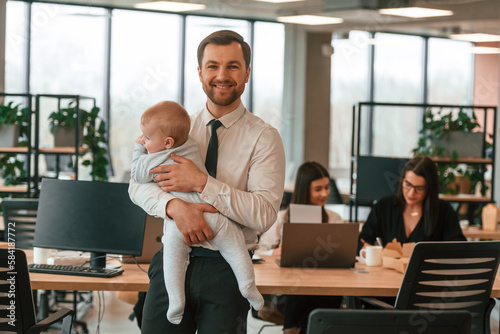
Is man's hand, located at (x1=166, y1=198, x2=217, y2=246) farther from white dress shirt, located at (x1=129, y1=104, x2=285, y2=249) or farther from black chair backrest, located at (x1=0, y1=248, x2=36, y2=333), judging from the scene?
black chair backrest, located at (x1=0, y1=248, x2=36, y2=333)

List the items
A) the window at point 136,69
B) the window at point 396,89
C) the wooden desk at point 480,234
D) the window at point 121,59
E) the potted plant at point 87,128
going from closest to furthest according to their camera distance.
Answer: the wooden desk at point 480,234, the potted plant at point 87,128, the window at point 121,59, the window at point 136,69, the window at point 396,89

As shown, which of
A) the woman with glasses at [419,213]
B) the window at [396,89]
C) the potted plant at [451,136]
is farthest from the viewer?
the window at [396,89]

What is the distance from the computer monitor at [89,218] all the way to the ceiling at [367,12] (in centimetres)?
723

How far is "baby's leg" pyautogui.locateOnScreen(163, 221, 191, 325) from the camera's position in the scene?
1.99m

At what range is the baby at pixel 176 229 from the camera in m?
2.00

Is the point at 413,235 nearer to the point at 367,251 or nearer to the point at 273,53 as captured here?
the point at 367,251

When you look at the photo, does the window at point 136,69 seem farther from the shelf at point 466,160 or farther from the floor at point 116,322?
the shelf at point 466,160

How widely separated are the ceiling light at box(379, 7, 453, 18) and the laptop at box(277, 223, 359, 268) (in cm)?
683

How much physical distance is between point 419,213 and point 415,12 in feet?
21.0

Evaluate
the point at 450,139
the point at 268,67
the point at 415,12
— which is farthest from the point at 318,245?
the point at 268,67

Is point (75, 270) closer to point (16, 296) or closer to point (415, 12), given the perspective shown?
point (16, 296)

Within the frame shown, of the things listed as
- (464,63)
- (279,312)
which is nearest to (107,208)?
(279,312)

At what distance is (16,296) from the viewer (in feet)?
7.48

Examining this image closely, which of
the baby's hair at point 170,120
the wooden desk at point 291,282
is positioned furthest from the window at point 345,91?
the baby's hair at point 170,120
